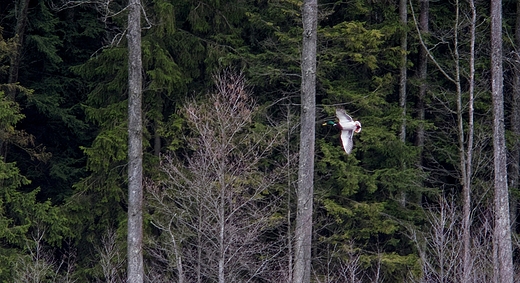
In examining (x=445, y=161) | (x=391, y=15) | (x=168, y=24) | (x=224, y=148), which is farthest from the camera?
(x=445, y=161)

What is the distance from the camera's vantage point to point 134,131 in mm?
11672

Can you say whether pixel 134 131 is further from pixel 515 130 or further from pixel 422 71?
pixel 515 130

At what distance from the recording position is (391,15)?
15.7m

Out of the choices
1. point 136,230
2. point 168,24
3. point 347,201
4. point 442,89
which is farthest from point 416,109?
point 136,230

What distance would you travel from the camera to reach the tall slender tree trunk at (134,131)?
11586 millimetres

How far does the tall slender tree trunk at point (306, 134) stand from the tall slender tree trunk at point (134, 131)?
9.17ft

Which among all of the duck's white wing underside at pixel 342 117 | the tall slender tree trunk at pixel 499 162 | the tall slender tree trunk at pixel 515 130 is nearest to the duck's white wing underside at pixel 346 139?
the duck's white wing underside at pixel 342 117

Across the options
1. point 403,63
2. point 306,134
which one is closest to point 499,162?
point 403,63

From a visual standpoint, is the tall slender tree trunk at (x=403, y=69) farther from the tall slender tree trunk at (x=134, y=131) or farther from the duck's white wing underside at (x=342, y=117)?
the tall slender tree trunk at (x=134, y=131)

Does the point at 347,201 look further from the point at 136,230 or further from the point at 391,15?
the point at 136,230

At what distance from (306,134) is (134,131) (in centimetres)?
299

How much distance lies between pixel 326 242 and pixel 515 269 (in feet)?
13.3

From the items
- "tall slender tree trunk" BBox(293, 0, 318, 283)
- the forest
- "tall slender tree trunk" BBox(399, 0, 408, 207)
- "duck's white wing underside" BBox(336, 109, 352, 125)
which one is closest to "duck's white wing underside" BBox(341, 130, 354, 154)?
"duck's white wing underside" BBox(336, 109, 352, 125)

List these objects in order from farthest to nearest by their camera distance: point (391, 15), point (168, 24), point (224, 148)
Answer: point (391, 15), point (168, 24), point (224, 148)
